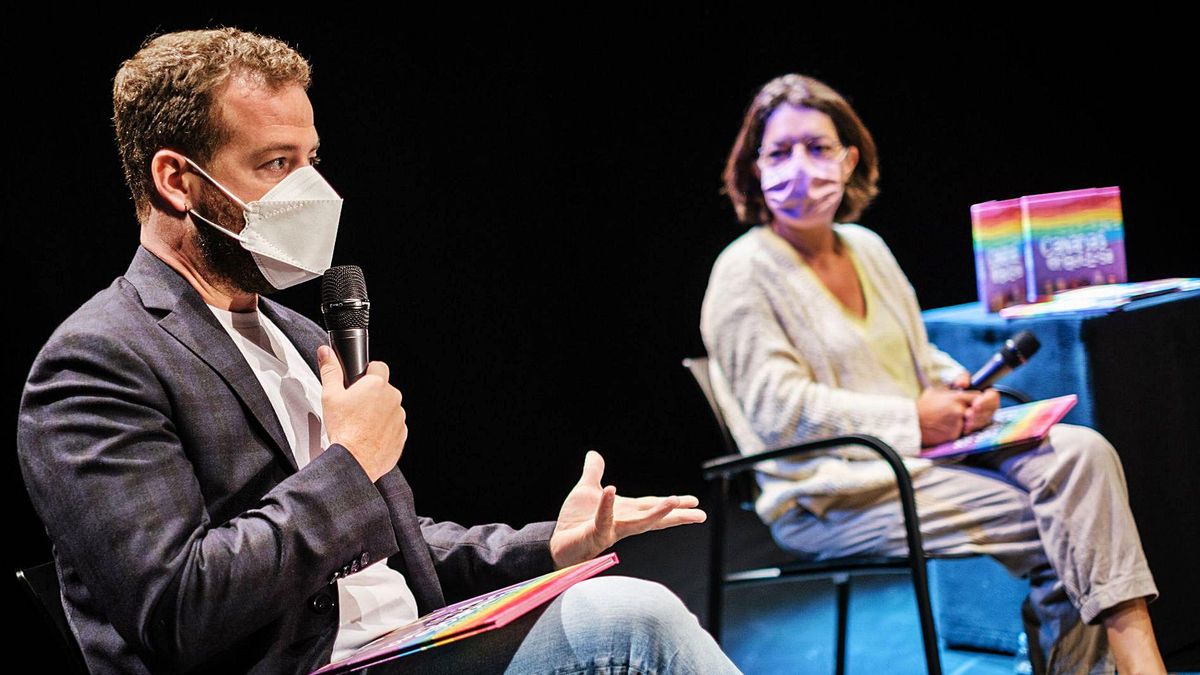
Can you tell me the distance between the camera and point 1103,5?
13.8 feet

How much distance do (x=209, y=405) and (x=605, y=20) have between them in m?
2.72

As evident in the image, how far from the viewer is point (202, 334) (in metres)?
1.35

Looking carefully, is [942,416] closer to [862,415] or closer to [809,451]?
[862,415]

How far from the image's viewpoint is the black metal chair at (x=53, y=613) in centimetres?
127

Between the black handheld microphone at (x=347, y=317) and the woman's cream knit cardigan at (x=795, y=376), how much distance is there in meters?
1.27

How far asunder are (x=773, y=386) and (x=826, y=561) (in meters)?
0.38

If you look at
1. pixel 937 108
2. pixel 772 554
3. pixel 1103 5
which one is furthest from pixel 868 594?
pixel 1103 5

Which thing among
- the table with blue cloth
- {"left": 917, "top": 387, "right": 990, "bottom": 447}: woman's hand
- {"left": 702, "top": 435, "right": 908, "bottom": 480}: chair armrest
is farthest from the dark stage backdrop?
the table with blue cloth

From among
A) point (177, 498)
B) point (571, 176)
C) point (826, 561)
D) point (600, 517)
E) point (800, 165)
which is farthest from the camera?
point (571, 176)

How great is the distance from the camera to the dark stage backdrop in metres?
2.23

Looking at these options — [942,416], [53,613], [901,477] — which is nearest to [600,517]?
[53,613]

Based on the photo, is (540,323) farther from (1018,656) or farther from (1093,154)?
(1093,154)

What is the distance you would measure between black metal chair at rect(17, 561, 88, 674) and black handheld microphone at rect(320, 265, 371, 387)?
15.3 inches

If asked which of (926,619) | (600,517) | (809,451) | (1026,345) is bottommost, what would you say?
(926,619)
